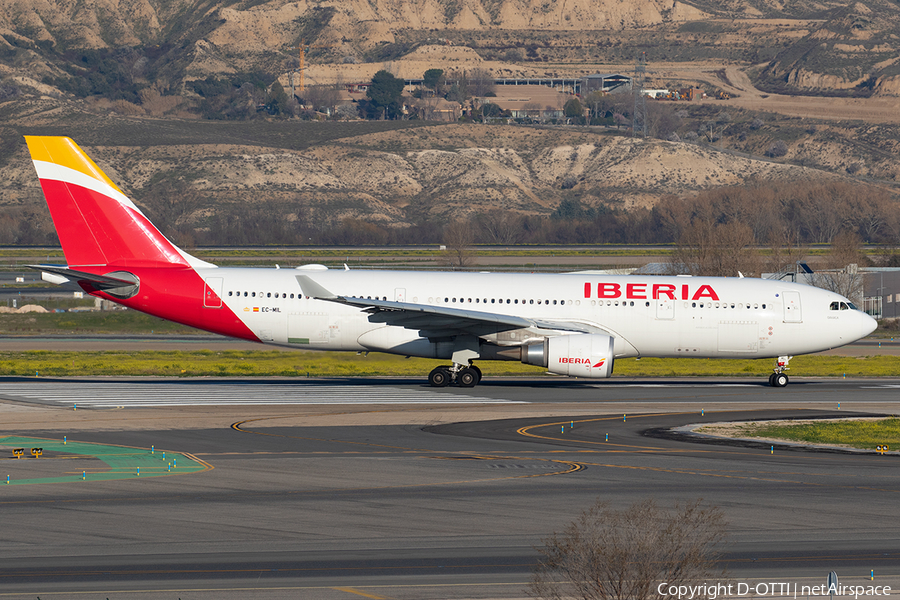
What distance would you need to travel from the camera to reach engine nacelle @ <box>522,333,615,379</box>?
3703 cm

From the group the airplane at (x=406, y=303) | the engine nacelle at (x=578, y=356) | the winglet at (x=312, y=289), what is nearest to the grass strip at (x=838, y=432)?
the engine nacelle at (x=578, y=356)

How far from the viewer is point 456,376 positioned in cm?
4003

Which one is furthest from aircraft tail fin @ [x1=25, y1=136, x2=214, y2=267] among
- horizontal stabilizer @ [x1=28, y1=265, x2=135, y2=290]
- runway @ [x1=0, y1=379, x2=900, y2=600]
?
runway @ [x1=0, y1=379, x2=900, y2=600]

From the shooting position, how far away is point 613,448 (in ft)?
89.9

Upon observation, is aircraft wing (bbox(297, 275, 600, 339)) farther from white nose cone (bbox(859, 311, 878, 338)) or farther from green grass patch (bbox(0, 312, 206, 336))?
green grass patch (bbox(0, 312, 206, 336))

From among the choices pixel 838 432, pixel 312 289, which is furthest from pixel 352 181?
pixel 838 432

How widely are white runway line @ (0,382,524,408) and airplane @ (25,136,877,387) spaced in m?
1.93

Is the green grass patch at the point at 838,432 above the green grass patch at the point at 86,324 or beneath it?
beneath

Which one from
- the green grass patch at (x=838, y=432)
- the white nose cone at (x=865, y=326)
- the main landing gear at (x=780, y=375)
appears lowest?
the green grass patch at (x=838, y=432)

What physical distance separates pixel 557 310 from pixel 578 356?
3069 millimetres

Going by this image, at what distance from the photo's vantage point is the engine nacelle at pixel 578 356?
37031mm

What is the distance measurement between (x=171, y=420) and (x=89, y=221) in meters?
11.4

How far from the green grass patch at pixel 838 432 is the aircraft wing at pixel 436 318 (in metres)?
9.79

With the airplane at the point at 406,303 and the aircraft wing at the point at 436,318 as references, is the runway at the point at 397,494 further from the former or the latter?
the airplane at the point at 406,303
